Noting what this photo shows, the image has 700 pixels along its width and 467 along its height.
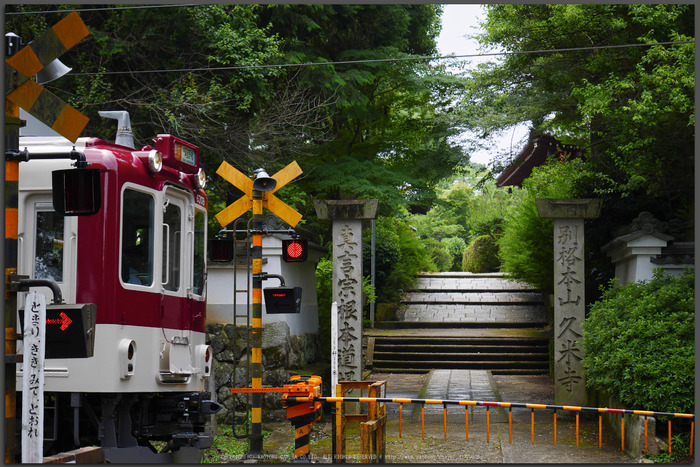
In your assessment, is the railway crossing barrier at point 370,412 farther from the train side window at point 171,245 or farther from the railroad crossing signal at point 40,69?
the railroad crossing signal at point 40,69

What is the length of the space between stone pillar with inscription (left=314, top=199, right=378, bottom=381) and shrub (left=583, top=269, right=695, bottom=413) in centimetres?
347

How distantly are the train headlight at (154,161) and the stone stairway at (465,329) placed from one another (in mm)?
10538

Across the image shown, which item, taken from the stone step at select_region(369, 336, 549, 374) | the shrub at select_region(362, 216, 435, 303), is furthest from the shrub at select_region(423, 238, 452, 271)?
the stone step at select_region(369, 336, 549, 374)

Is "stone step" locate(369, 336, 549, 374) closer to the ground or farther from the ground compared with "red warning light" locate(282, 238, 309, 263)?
closer to the ground

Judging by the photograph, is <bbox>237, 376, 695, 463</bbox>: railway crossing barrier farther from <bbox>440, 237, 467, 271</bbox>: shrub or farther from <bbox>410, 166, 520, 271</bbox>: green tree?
<bbox>440, 237, 467, 271</bbox>: shrub

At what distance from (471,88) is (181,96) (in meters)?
5.95

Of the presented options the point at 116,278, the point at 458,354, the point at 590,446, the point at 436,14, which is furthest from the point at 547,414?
the point at 436,14

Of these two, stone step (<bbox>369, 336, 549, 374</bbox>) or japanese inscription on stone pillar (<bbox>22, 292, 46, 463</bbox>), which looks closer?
japanese inscription on stone pillar (<bbox>22, 292, 46, 463</bbox>)

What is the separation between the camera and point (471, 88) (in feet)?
49.9

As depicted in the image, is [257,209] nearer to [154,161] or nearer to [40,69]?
[154,161]

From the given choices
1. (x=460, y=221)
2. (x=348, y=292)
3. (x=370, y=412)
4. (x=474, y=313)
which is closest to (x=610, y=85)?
(x=348, y=292)

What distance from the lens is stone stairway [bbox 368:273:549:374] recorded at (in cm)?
1736

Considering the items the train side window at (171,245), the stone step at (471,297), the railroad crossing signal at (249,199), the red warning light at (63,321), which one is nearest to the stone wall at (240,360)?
the railroad crossing signal at (249,199)

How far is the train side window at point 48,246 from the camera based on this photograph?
7.11 m
